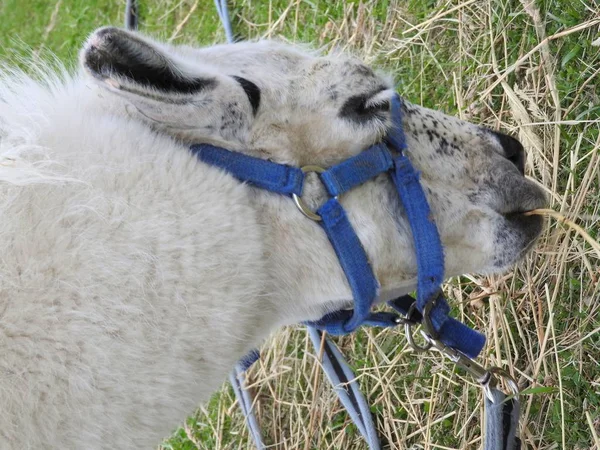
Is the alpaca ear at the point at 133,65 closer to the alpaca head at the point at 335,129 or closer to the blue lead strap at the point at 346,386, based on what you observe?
the alpaca head at the point at 335,129

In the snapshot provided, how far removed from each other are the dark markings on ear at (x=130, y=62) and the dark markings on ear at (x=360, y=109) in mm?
365

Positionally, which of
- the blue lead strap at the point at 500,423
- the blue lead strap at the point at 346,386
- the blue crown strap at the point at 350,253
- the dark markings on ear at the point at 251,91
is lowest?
the blue lead strap at the point at 346,386

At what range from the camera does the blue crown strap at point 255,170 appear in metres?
1.51

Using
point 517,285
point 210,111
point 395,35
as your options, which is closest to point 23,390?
point 210,111

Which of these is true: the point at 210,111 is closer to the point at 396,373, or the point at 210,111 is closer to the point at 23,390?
the point at 23,390

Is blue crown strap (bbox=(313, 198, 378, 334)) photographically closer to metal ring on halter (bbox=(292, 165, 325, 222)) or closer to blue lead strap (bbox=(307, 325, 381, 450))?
metal ring on halter (bbox=(292, 165, 325, 222))

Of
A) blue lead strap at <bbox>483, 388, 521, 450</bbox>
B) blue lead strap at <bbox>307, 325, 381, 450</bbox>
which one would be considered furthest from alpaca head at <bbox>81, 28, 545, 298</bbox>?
blue lead strap at <bbox>307, 325, 381, 450</bbox>

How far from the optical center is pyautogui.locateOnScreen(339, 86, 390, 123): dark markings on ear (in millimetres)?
1600

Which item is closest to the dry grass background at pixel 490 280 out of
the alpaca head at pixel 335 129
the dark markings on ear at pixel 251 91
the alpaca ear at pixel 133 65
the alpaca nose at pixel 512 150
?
the alpaca nose at pixel 512 150

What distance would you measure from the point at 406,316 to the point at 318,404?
3.74 feet

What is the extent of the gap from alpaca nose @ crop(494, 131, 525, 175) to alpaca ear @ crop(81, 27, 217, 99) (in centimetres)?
83

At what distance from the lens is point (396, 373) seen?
261 cm

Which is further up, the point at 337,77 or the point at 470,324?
the point at 337,77

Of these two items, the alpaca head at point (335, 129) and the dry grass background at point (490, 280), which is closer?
the alpaca head at point (335, 129)
